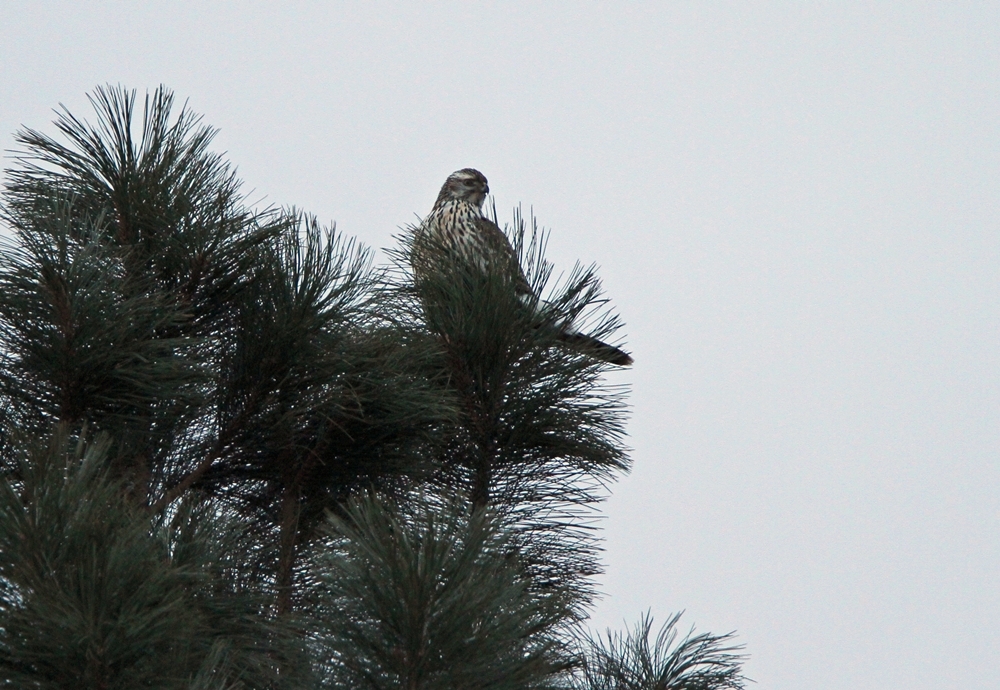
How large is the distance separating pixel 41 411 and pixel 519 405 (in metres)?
1.04

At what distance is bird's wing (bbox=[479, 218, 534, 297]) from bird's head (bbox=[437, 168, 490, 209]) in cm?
372

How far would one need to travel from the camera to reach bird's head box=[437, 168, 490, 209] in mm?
6664

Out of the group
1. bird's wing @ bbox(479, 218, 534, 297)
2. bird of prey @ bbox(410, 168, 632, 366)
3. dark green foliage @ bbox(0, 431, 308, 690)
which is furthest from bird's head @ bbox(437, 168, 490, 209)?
dark green foliage @ bbox(0, 431, 308, 690)

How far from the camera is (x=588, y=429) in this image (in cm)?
279

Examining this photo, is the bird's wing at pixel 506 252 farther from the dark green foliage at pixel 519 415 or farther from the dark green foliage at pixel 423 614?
the dark green foliage at pixel 423 614

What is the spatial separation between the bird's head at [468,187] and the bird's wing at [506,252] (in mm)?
3722

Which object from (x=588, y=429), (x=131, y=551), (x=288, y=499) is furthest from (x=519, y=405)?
(x=131, y=551)

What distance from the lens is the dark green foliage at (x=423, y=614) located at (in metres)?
1.74

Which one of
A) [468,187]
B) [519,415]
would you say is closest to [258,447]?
[519,415]

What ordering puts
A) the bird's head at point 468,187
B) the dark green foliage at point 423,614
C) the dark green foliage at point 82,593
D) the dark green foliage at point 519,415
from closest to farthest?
1. the dark green foliage at point 82,593
2. the dark green foliage at point 423,614
3. the dark green foliage at point 519,415
4. the bird's head at point 468,187

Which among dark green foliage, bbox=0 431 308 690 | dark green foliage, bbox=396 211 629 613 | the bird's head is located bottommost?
dark green foliage, bbox=0 431 308 690

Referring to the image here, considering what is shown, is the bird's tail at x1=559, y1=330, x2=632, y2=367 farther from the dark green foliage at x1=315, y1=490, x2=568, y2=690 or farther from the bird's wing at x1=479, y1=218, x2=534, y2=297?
the dark green foliage at x1=315, y1=490, x2=568, y2=690

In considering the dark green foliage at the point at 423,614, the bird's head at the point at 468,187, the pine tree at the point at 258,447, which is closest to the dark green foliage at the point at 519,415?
the pine tree at the point at 258,447

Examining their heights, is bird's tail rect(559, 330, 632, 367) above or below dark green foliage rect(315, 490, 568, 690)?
above
